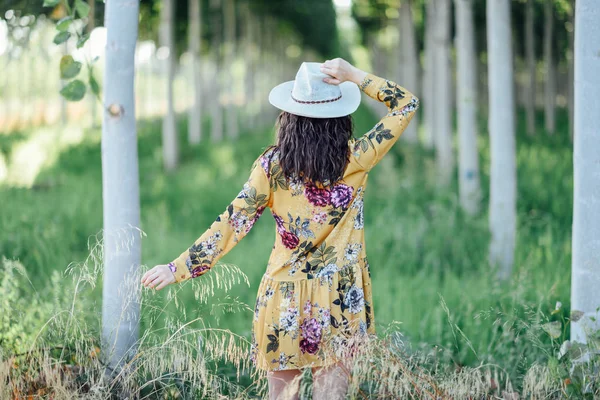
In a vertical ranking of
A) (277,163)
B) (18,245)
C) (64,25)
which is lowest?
(18,245)

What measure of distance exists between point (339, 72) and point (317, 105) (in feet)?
0.56

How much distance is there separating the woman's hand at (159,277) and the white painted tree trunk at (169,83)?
1000 centimetres

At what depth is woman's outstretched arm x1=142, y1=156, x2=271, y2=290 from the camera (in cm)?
251

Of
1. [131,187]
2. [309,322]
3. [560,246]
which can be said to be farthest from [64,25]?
[560,246]

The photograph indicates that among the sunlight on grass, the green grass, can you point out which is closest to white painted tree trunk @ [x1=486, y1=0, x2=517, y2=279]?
the green grass

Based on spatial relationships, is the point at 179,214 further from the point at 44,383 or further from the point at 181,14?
the point at 181,14

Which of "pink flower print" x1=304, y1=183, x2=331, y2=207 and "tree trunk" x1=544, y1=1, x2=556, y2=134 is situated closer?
"pink flower print" x1=304, y1=183, x2=331, y2=207

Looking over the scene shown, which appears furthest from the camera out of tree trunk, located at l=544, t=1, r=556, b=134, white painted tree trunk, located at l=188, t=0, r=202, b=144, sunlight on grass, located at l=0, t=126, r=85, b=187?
tree trunk, located at l=544, t=1, r=556, b=134

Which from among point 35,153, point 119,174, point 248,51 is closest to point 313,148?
point 119,174

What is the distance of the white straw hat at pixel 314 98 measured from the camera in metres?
2.46

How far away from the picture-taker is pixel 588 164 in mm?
3092

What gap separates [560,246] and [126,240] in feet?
13.5

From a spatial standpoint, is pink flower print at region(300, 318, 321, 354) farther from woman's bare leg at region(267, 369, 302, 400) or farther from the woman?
woman's bare leg at region(267, 369, 302, 400)

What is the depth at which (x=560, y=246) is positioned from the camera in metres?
5.75
